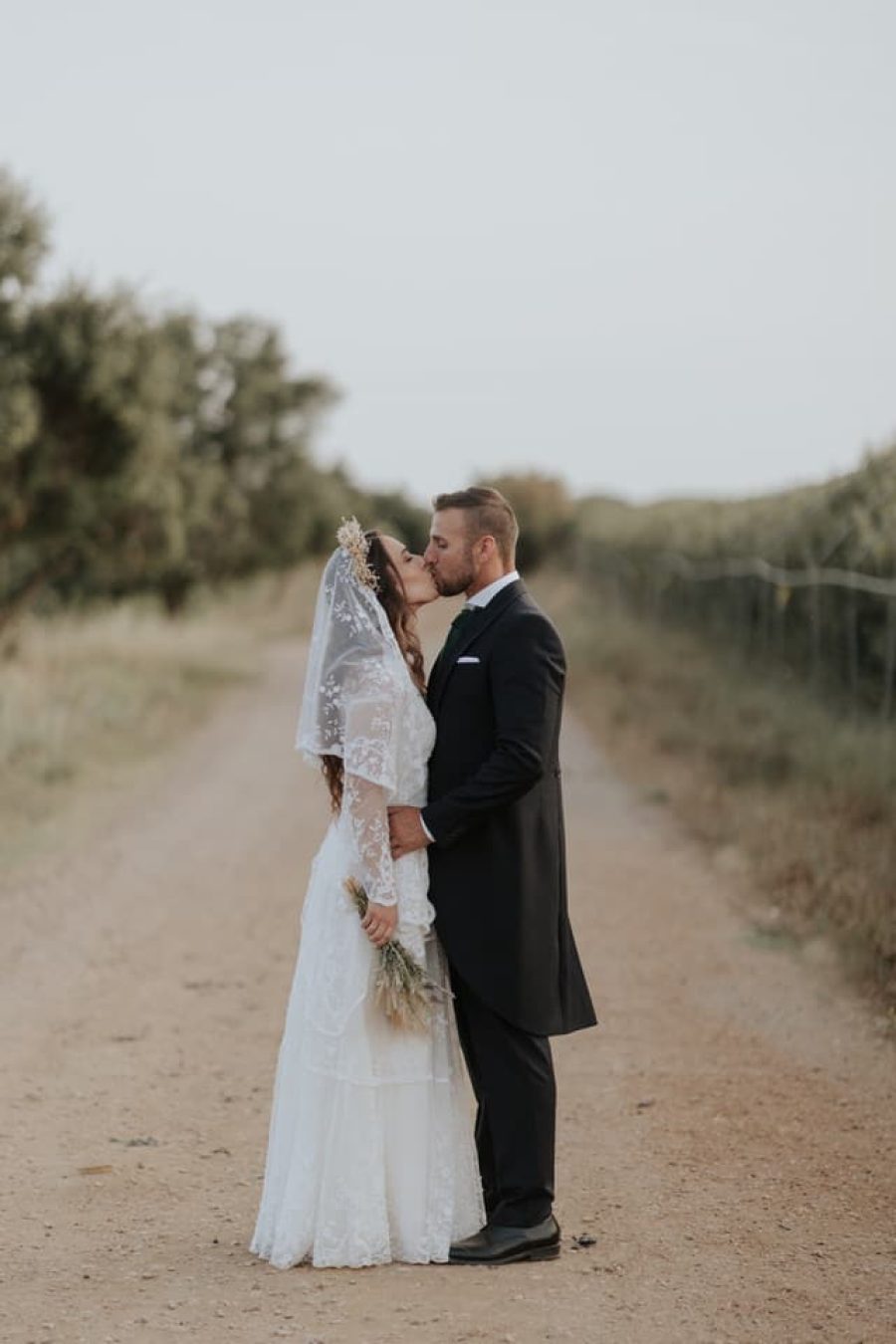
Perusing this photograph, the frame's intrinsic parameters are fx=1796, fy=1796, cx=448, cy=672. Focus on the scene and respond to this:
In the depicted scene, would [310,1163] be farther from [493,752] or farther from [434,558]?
[434,558]

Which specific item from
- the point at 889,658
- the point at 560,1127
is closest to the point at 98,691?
the point at 889,658

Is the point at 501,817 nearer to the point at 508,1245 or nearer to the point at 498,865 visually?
the point at 498,865

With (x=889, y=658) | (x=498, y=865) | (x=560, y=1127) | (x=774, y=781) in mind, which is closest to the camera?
(x=498, y=865)

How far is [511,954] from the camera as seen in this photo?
210 inches

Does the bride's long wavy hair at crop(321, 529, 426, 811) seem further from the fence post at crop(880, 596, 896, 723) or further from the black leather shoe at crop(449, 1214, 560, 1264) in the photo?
the fence post at crop(880, 596, 896, 723)

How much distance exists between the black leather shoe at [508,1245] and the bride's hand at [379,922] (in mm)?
935

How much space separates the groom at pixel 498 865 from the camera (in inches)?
208

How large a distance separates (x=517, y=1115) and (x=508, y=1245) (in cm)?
38

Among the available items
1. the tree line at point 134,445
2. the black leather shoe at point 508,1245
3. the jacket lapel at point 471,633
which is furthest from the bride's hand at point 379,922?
the tree line at point 134,445

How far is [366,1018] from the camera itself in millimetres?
5324

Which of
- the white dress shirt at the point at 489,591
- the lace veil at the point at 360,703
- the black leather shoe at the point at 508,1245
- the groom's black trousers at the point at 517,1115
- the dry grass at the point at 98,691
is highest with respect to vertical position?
the white dress shirt at the point at 489,591

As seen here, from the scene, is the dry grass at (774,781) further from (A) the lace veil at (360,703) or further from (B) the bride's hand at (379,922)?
(A) the lace veil at (360,703)

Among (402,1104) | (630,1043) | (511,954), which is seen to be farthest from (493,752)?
(630,1043)

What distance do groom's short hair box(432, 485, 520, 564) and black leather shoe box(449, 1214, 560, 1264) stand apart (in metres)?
2.03
